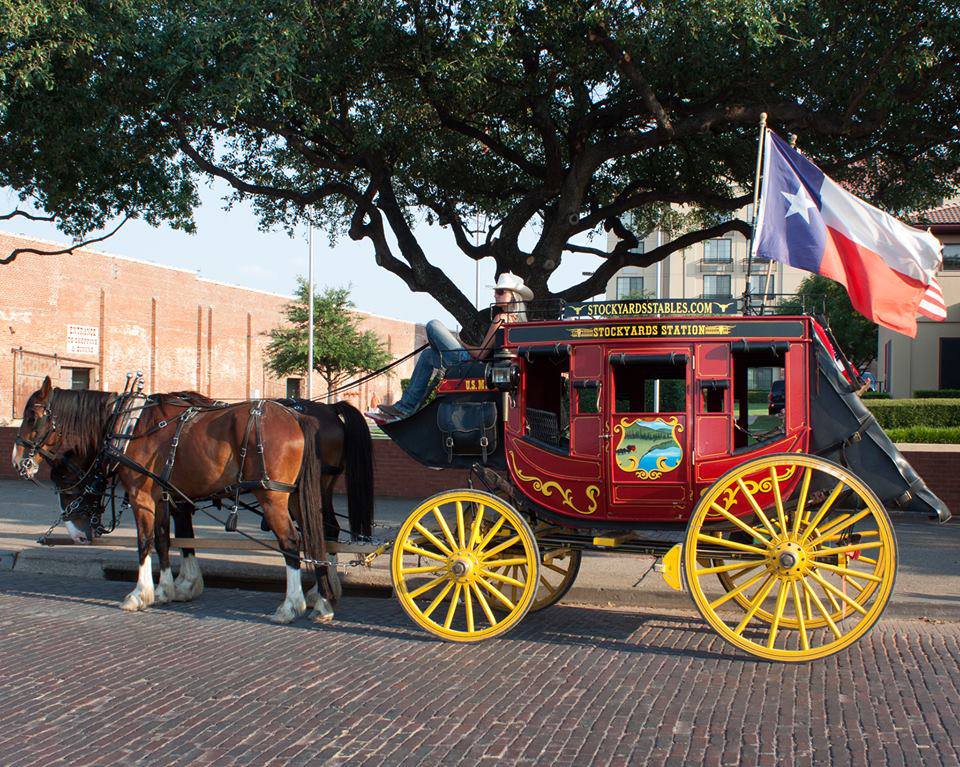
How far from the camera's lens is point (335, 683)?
5988 mm

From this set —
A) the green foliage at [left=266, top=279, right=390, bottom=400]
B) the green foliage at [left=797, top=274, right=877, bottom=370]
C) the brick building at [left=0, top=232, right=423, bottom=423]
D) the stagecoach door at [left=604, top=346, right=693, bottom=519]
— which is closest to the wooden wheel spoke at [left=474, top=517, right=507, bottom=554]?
the stagecoach door at [left=604, top=346, right=693, bottom=519]

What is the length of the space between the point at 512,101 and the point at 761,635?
376 inches

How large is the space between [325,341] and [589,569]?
36116 mm

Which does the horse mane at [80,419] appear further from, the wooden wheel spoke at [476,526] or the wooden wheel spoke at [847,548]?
the wooden wheel spoke at [847,548]

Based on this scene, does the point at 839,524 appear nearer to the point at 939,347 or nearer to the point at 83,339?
the point at 939,347

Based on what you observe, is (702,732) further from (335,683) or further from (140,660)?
(140,660)

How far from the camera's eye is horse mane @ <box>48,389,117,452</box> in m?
8.57

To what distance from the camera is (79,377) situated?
38.6 m

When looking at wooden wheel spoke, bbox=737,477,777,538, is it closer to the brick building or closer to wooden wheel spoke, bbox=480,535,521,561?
wooden wheel spoke, bbox=480,535,521,561

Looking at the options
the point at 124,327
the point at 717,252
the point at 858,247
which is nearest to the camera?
the point at 858,247

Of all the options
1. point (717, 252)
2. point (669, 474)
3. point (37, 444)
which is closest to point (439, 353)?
point (669, 474)

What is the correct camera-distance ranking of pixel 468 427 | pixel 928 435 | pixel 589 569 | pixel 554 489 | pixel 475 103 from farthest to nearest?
pixel 928 435, pixel 475 103, pixel 589 569, pixel 468 427, pixel 554 489

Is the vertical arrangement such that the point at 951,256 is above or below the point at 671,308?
above

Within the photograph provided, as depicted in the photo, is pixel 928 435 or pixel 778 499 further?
pixel 928 435
